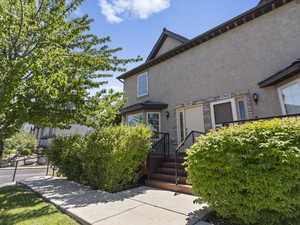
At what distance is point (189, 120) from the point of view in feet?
27.0

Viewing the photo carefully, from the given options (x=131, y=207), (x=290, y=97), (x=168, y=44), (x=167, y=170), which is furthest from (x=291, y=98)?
(x=168, y=44)

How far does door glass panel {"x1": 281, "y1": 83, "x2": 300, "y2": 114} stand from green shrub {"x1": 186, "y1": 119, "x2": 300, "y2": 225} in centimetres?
310

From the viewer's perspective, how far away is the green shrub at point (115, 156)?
520cm

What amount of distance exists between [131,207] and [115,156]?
1715 millimetres

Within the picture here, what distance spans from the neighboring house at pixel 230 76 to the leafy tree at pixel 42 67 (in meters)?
4.62

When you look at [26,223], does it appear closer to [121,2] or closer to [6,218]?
[6,218]

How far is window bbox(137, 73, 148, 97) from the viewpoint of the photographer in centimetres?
1104

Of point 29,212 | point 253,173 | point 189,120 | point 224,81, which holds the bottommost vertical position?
point 29,212

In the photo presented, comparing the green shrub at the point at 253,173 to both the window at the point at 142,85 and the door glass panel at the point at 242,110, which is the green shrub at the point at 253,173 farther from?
the window at the point at 142,85

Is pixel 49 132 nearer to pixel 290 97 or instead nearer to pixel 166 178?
pixel 166 178

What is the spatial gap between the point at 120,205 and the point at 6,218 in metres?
2.42

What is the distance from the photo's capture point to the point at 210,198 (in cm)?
303

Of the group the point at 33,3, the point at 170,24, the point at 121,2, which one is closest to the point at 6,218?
the point at 33,3

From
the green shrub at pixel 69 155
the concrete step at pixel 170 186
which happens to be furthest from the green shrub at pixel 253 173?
the green shrub at pixel 69 155
